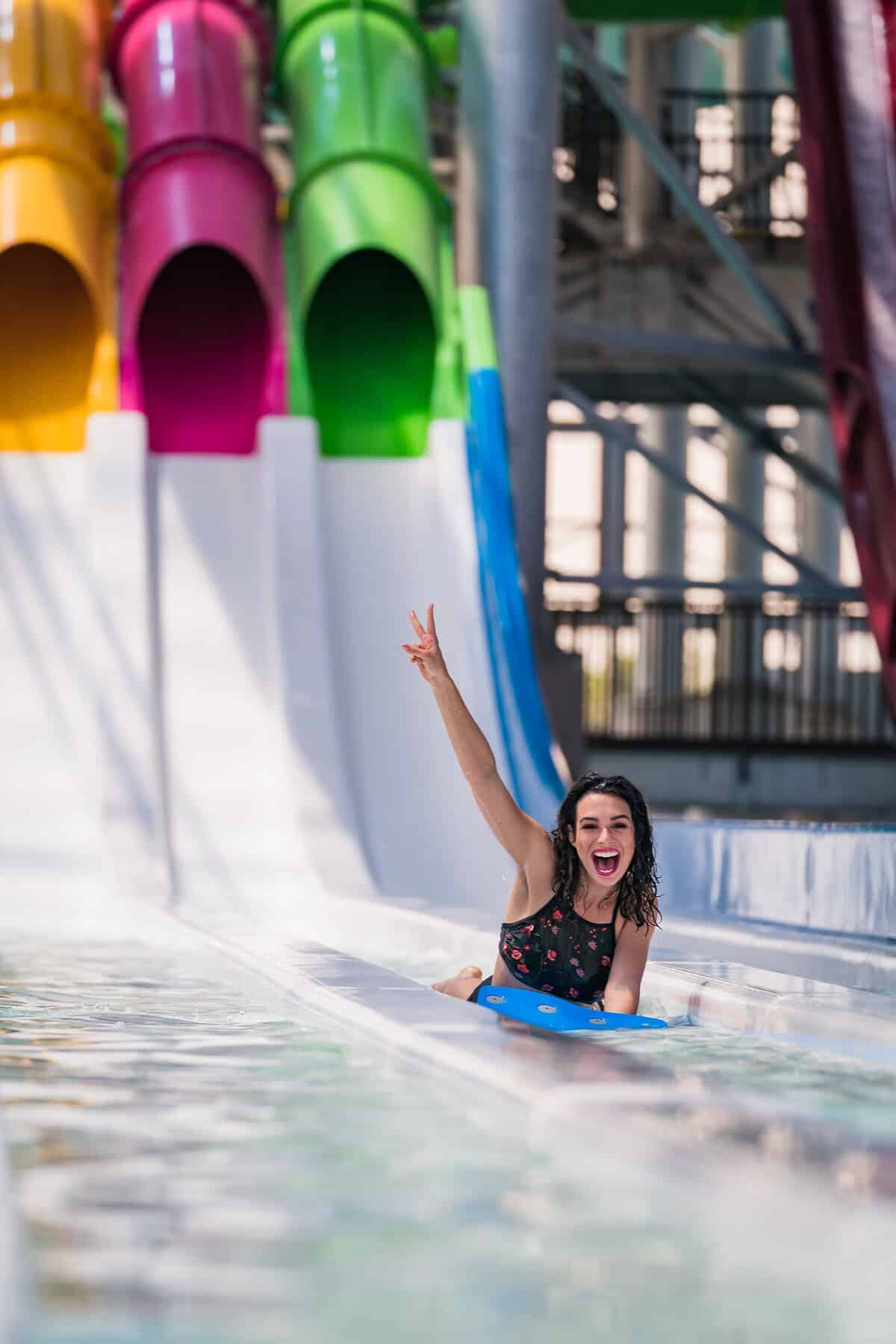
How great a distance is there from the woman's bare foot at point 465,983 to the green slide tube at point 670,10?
690cm

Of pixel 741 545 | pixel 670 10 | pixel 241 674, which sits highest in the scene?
pixel 670 10

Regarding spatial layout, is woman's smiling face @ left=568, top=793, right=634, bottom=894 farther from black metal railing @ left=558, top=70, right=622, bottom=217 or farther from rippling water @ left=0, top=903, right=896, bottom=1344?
black metal railing @ left=558, top=70, right=622, bottom=217

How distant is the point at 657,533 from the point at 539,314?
26.1 ft

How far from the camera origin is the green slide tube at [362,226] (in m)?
7.16

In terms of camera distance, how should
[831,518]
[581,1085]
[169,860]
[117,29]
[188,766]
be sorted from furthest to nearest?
[831,518]
[117,29]
[188,766]
[169,860]
[581,1085]

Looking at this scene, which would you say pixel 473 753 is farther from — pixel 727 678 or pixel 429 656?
pixel 727 678

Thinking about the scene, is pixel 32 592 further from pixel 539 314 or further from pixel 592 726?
pixel 592 726

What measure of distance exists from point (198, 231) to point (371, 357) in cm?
96

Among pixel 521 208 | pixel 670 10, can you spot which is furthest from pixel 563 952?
pixel 670 10

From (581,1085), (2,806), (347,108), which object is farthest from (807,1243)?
(347,108)

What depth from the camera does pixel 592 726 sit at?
49.1 ft

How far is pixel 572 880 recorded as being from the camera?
2.88 metres

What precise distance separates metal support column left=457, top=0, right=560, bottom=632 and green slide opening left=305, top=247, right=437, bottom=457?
1.58 feet

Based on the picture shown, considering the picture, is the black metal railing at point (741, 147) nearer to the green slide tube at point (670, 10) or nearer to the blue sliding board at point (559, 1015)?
the green slide tube at point (670, 10)
